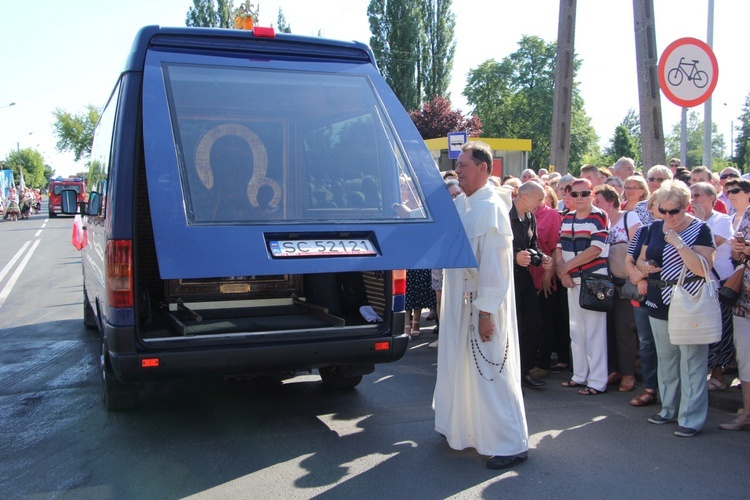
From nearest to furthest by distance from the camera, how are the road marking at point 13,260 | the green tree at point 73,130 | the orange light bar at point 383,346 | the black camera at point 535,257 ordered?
the orange light bar at point 383,346
the black camera at point 535,257
the road marking at point 13,260
the green tree at point 73,130

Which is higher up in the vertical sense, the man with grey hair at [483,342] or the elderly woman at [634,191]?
the elderly woman at [634,191]

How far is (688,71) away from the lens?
7570 millimetres

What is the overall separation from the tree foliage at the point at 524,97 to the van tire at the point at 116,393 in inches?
2157

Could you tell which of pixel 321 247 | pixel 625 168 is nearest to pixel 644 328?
pixel 321 247

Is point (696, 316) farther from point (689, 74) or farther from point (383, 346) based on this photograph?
point (689, 74)

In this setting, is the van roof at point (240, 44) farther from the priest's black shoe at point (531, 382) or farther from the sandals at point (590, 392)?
the sandals at point (590, 392)

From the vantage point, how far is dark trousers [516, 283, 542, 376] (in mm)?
6633

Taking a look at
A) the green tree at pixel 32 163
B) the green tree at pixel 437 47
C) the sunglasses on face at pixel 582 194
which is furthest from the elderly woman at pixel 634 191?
the green tree at pixel 32 163

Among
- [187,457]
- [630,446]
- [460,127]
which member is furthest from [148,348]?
[460,127]

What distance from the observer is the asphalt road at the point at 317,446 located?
4.21 m

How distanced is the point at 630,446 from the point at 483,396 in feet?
3.84

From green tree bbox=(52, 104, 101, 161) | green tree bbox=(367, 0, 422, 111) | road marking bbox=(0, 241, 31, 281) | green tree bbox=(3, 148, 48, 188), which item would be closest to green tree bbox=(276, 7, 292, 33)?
green tree bbox=(367, 0, 422, 111)

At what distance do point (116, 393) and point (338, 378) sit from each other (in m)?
1.83

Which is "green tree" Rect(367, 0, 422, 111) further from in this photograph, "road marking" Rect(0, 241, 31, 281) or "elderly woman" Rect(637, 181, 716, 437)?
"elderly woman" Rect(637, 181, 716, 437)
